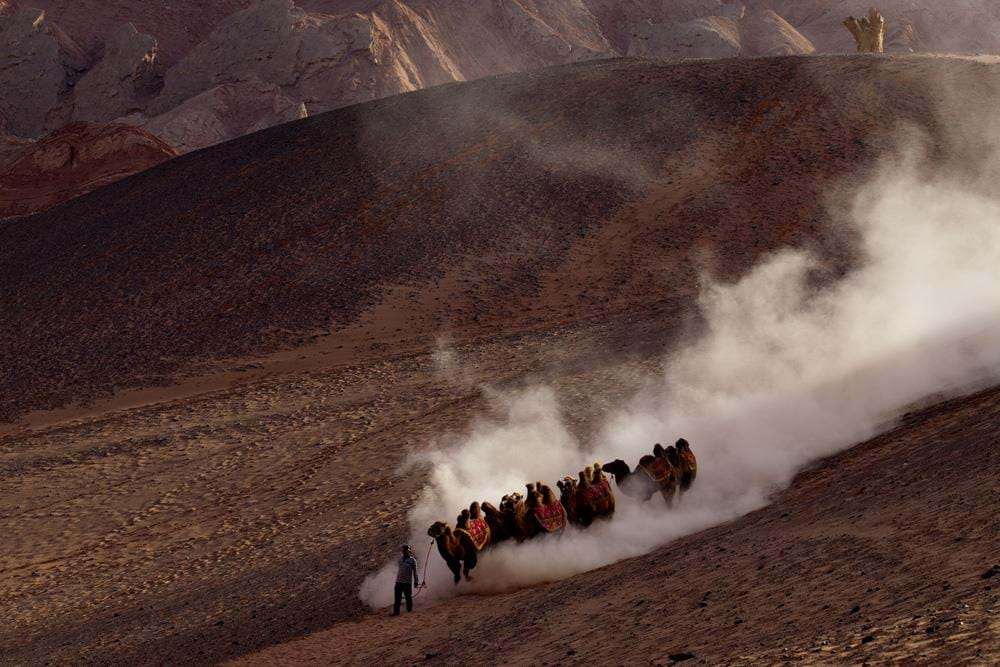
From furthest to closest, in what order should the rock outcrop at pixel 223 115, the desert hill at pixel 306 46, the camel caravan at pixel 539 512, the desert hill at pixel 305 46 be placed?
the desert hill at pixel 306 46, the desert hill at pixel 305 46, the rock outcrop at pixel 223 115, the camel caravan at pixel 539 512

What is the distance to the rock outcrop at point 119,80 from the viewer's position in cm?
8675

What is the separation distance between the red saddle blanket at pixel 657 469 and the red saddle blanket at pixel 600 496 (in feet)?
3.03

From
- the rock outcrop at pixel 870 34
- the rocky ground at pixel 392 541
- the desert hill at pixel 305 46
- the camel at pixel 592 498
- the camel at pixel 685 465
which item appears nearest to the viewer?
the rocky ground at pixel 392 541

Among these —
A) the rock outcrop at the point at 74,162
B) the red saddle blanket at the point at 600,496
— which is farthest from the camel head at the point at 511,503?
the rock outcrop at the point at 74,162

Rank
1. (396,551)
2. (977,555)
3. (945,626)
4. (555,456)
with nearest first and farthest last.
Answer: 1. (945,626)
2. (977,555)
3. (396,551)
4. (555,456)

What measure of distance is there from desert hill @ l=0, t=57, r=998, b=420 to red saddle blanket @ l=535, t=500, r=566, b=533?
59.4 ft

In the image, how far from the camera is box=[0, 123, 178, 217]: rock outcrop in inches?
2557

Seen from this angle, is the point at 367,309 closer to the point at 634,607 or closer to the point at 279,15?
the point at 634,607

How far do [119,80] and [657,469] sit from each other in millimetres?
79352

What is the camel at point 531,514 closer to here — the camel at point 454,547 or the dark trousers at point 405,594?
the camel at point 454,547

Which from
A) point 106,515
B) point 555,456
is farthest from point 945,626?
point 106,515

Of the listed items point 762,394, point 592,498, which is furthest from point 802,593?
point 762,394

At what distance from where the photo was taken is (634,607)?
12117 mm

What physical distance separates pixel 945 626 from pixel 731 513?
26.4ft
